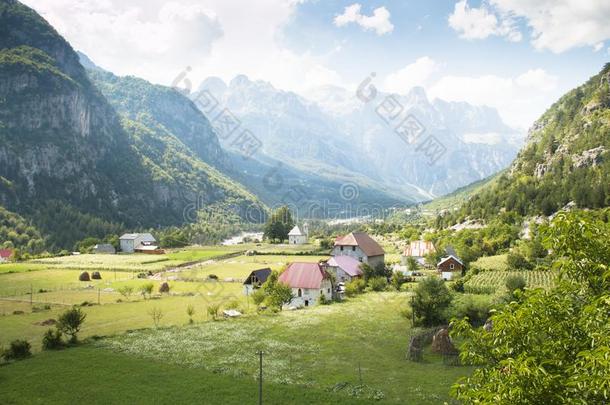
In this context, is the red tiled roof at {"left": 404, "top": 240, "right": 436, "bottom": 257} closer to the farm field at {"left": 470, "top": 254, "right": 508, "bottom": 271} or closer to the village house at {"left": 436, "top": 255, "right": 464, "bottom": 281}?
the farm field at {"left": 470, "top": 254, "right": 508, "bottom": 271}

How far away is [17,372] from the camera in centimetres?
3594

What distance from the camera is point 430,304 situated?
5281 centimetres

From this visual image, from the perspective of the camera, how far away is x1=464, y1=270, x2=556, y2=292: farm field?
71.3 meters

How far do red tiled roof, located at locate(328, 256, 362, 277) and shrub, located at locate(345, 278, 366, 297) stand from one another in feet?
16.1

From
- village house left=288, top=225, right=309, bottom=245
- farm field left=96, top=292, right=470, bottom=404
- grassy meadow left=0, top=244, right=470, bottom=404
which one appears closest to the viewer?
grassy meadow left=0, top=244, right=470, bottom=404

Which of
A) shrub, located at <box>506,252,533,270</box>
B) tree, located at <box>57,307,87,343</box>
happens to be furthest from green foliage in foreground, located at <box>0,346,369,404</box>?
shrub, located at <box>506,252,533,270</box>

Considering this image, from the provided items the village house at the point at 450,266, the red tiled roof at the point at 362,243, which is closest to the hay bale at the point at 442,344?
the red tiled roof at the point at 362,243

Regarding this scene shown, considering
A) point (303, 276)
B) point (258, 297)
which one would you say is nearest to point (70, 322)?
point (258, 297)

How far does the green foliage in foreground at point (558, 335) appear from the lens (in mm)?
9977

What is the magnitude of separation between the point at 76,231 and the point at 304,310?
164 m

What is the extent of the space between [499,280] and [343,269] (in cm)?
2813

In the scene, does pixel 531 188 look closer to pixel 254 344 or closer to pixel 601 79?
pixel 601 79

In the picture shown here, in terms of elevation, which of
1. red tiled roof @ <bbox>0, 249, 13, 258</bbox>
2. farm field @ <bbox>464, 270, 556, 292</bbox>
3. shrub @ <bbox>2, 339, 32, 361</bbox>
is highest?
red tiled roof @ <bbox>0, 249, 13, 258</bbox>

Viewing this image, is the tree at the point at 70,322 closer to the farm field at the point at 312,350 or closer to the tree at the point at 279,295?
the farm field at the point at 312,350
